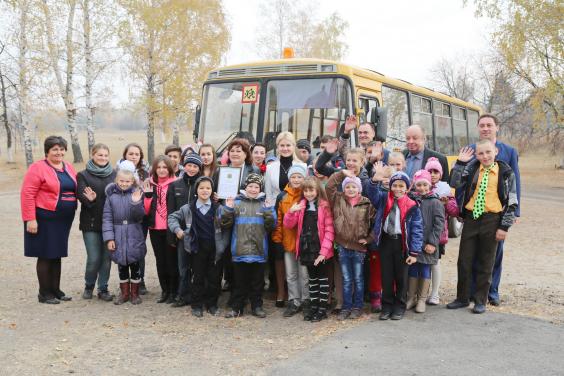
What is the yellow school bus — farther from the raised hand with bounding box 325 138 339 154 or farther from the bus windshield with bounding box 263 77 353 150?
the raised hand with bounding box 325 138 339 154

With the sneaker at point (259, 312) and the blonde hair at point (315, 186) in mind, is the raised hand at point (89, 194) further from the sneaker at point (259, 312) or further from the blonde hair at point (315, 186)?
the blonde hair at point (315, 186)

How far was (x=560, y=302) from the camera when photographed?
5750 mm

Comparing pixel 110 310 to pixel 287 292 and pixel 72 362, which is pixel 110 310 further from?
pixel 287 292

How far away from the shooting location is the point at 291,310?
546 cm

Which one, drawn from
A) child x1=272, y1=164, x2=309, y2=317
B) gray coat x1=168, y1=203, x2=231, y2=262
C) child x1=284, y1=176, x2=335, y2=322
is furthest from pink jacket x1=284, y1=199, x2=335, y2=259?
gray coat x1=168, y1=203, x2=231, y2=262

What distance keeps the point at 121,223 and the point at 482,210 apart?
3923 mm

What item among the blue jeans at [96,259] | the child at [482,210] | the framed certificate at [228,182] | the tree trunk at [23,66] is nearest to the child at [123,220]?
the blue jeans at [96,259]

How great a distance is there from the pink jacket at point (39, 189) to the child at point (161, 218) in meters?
1.00

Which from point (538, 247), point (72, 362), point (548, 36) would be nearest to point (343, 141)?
point (72, 362)

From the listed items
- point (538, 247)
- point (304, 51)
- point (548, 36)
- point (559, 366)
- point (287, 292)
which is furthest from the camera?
point (304, 51)

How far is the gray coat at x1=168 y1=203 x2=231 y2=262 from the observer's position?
5461mm

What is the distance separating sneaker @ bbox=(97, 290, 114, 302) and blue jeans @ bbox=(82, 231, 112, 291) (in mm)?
36

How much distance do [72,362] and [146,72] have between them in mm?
24364

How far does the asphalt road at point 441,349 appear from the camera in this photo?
3.95 metres
